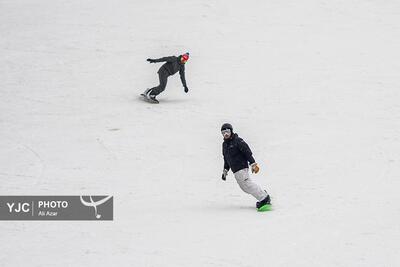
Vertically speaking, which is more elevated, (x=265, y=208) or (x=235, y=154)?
(x=235, y=154)

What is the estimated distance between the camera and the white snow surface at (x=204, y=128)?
34.7 ft

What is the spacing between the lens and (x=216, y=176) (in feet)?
Answer: 47.7

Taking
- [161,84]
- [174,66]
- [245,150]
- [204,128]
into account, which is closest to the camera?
[245,150]

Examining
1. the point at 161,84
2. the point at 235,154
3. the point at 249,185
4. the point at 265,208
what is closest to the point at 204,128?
the point at 161,84

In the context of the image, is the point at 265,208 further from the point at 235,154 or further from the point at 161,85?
the point at 161,85

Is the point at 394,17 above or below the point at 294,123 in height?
above

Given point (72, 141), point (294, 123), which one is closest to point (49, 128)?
point (72, 141)

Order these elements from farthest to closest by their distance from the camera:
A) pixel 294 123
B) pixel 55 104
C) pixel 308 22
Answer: pixel 308 22 < pixel 55 104 < pixel 294 123

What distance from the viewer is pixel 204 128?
58.2 feet

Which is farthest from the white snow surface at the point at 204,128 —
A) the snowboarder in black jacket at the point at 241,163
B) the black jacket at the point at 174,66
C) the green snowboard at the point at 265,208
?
the black jacket at the point at 174,66

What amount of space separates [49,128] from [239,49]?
1041cm

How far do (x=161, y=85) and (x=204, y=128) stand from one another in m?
2.45

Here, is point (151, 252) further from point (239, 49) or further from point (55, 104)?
point (239, 49)

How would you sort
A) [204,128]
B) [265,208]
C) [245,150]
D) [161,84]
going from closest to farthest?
[245,150]
[265,208]
[204,128]
[161,84]
